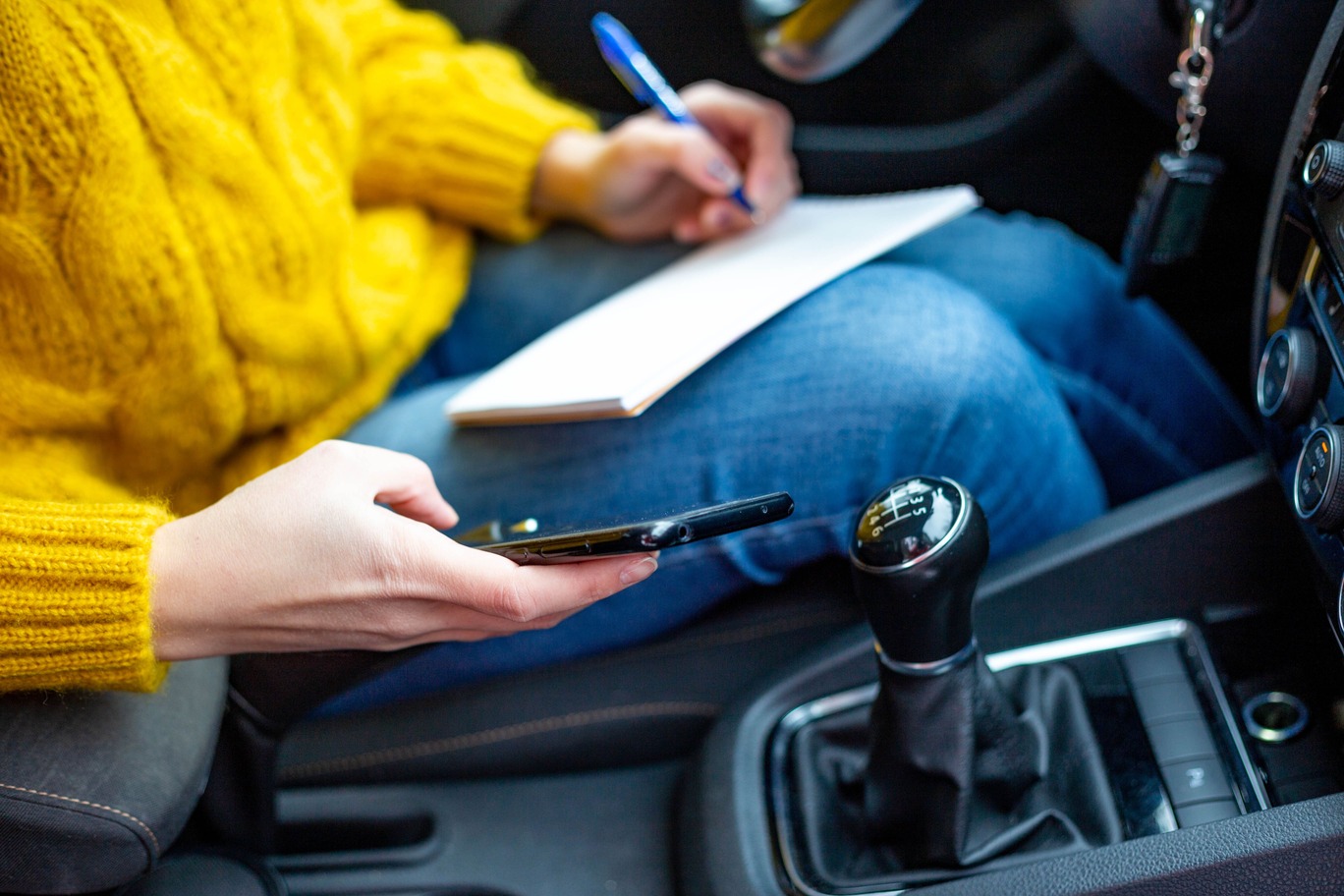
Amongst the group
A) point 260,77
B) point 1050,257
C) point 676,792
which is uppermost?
point 260,77

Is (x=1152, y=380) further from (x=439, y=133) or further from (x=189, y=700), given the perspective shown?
(x=189, y=700)

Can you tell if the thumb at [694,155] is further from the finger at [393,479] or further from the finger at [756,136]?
the finger at [393,479]

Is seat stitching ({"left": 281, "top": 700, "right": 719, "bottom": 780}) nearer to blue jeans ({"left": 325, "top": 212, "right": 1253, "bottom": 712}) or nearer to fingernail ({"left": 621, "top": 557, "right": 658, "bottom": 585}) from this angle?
blue jeans ({"left": 325, "top": 212, "right": 1253, "bottom": 712})

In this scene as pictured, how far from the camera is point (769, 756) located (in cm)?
65

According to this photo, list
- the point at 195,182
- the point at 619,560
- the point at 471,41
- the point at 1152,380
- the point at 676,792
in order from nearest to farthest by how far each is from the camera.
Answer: the point at 619,560 < the point at 195,182 < the point at 676,792 < the point at 1152,380 < the point at 471,41

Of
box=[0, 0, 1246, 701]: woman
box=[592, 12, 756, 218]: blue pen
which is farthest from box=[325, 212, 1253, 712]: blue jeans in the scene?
box=[592, 12, 756, 218]: blue pen

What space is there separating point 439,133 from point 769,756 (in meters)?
0.54

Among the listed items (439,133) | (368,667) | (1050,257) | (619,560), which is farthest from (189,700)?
(1050,257)

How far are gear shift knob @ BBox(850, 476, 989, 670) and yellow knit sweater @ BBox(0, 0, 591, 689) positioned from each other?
330mm

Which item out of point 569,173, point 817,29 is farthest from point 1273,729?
point 569,173

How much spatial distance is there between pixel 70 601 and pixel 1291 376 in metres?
0.58

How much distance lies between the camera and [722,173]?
82 centimetres

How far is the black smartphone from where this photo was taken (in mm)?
444

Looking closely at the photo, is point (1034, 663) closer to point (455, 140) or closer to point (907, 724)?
point (907, 724)
